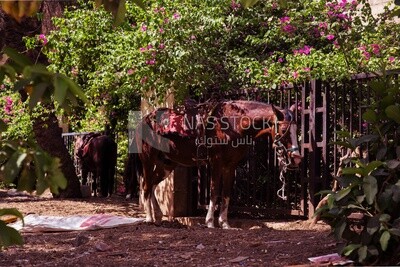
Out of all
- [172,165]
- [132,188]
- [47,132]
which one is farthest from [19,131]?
[172,165]

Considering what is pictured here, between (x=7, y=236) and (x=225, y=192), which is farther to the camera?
(x=225, y=192)

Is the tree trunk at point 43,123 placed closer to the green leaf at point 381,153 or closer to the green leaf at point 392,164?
the green leaf at point 381,153

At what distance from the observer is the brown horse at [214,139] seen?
9.20 m

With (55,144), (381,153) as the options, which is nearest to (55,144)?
(55,144)

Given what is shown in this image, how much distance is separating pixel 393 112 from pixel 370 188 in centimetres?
63

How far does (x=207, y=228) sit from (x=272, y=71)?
247 cm

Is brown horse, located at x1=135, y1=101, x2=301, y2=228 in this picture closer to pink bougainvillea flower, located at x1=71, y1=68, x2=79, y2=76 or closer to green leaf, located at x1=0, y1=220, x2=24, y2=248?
pink bougainvillea flower, located at x1=71, y1=68, x2=79, y2=76

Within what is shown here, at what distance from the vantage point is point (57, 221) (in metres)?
10.3

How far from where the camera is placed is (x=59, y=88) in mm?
2375

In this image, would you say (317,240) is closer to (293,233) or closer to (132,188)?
(293,233)

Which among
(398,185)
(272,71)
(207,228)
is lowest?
(207,228)

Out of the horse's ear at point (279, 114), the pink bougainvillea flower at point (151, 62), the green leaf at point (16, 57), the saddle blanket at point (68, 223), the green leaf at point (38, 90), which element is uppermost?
the pink bougainvillea flower at point (151, 62)

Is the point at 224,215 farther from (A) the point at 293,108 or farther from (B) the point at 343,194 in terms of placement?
(B) the point at 343,194

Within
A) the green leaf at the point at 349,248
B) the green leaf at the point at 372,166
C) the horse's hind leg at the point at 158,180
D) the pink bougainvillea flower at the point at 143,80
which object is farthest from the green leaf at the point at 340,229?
the pink bougainvillea flower at the point at 143,80
